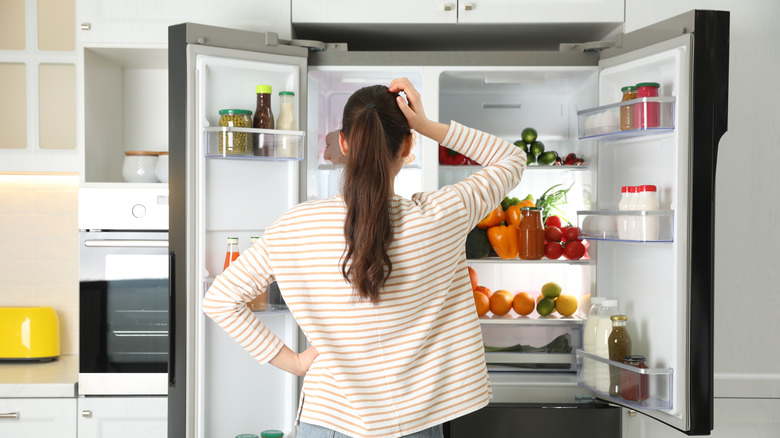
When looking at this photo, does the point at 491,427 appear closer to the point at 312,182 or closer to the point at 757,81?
the point at 312,182

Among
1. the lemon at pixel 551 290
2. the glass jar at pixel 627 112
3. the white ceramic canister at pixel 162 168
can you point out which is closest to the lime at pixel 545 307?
the lemon at pixel 551 290

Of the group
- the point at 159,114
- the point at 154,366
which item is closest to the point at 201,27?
the point at 159,114

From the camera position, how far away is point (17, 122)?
7.86 ft

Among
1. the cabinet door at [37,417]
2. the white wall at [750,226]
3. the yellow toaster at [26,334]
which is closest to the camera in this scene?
the white wall at [750,226]

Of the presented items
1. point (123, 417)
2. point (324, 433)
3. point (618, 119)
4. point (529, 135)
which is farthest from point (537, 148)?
point (123, 417)

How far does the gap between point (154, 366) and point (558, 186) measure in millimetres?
1560

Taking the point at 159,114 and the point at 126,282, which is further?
the point at 159,114

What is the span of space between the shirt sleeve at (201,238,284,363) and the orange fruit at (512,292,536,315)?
1.19 m

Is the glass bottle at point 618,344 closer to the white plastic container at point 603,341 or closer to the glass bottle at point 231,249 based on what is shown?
the white plastic container at point 603,341

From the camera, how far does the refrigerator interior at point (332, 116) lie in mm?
2121

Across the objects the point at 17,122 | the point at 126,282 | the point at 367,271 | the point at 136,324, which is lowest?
the point at 136,324

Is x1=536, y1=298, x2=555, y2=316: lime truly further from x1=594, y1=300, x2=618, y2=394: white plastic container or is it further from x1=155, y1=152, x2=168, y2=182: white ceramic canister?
x1=155, y1=152, x2=168, y2=182: white ceramic canister

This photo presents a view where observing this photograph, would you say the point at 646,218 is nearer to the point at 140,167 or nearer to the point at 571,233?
the point at 571,233

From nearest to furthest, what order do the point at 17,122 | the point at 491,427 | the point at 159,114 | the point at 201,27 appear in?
1. the point at 201,27
2. the point at 491,427
3. the point at 17,122
4. the point at 159,114
